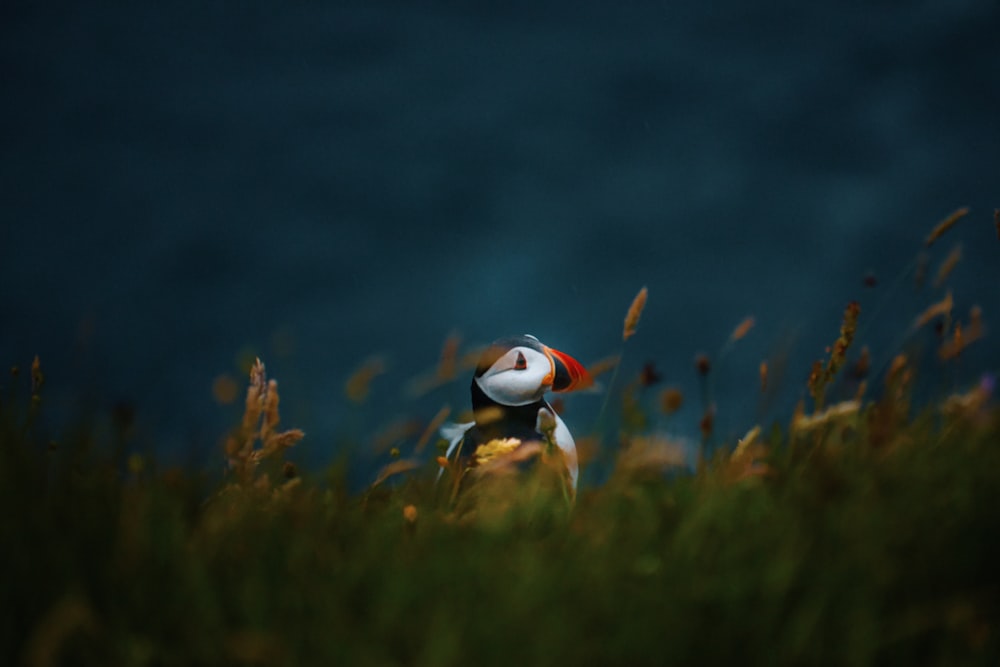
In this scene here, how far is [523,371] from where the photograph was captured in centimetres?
434

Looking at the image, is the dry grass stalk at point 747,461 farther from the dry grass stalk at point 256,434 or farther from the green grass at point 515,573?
the dry grass stalk at point 256,434

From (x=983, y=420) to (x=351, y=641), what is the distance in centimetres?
171

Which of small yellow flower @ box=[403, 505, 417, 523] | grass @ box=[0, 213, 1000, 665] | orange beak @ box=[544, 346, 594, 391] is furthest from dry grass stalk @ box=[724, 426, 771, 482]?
orange beak @ box=[544, 346, 594, 391]

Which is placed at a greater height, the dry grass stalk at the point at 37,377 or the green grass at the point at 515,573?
the dry grass stalk at the point at 37,377

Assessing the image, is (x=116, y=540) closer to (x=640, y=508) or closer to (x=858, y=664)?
(x=640, y=508)

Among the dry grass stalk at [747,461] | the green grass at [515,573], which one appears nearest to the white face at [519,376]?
the dry grass stalk at [747,461]

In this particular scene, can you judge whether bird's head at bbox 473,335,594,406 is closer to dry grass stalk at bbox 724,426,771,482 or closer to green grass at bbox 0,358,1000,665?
dry grass stalk at bbox 724,426,771,482

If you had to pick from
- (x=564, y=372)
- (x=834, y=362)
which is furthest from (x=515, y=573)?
(x=564, y=372)

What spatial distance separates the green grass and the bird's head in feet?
6.07

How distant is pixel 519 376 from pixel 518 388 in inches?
2.8

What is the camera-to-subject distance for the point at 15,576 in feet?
5.78

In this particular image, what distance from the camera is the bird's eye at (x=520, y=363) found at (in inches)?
171

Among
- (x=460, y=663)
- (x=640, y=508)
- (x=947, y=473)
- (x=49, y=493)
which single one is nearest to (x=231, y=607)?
(x=460, y=663)

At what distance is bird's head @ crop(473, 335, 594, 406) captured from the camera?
429cm
